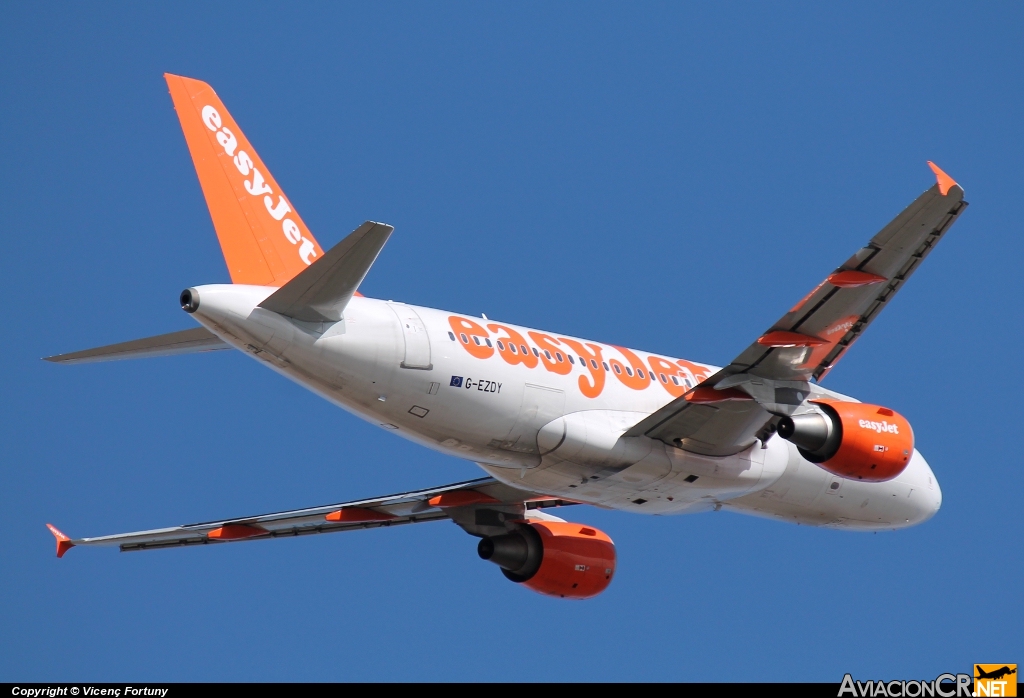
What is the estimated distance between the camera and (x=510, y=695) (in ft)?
71.7

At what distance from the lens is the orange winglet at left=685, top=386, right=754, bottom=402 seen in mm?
23531

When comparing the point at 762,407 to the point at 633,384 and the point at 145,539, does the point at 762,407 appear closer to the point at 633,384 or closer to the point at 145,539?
the point at 633,384

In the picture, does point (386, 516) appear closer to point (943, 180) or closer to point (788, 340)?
point (788, 340)

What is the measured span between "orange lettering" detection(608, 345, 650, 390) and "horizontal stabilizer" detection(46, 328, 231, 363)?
7258 millimetres

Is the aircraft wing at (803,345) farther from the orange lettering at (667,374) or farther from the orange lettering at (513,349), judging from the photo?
the orange lettering at (513,349)

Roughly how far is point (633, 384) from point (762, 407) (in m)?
2.54

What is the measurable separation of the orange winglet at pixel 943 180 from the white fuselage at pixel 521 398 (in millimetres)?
6711

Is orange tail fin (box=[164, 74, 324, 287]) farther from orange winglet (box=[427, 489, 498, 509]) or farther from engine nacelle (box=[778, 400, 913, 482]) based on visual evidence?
engine nacelle (box=[778, 400, 913, 482])

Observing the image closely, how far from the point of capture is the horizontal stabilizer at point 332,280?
63.6ft

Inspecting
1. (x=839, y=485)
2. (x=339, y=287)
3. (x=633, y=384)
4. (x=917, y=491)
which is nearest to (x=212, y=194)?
(x=339, y=287)

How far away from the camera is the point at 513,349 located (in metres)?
23.5

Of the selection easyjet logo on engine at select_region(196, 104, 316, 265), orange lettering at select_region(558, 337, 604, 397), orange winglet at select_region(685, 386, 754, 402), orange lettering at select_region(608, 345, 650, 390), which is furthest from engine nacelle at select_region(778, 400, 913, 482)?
easyjet logo on engine at select_region(196, 104, 316, 265)

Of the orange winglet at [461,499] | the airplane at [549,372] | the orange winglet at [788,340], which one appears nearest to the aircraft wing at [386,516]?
the orange winglet at [461,499]

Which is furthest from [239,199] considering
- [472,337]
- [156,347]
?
[472,337]
